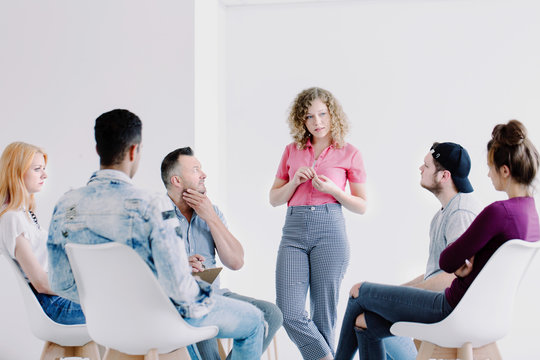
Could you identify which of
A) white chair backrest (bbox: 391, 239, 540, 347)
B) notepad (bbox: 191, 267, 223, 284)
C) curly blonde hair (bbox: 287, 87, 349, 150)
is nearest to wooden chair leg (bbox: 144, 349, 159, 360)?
notepad (bbox: 191, 267, 223, 284)

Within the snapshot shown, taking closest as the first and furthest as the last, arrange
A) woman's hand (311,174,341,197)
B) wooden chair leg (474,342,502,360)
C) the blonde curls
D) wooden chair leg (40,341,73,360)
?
1. wooden chair leg (474,342,502,360)
2. wooden chair leg (40,341,73,360)
3. the blonde curls
4. woman's hand (311,174,341,197)

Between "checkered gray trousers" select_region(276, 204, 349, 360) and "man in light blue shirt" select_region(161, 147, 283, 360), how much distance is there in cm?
30

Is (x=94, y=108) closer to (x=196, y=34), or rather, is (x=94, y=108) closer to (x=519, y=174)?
(x=196, y=34)

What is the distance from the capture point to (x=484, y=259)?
2.11m

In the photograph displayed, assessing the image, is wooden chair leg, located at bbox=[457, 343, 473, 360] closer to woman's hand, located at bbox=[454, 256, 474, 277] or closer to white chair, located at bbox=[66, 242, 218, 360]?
woman's hand, located at bbox=[454, 256, 474, 277]

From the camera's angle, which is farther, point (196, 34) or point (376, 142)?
point (376, 142)

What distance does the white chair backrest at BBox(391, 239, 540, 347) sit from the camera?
6.72ft

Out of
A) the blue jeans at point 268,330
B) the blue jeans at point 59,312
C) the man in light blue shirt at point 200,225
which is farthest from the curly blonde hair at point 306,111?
the blue jeans at point 59,312

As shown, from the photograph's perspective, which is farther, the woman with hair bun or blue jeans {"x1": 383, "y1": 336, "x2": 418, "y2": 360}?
blue jeans {"x1": 383, "y1": 336, "x2": 418, "y2": 360}

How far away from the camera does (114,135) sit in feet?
6.45

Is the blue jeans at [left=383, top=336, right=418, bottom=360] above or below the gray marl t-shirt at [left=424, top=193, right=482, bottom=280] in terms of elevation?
below

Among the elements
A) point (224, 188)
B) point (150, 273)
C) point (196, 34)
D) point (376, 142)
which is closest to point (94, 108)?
point (196, 34)

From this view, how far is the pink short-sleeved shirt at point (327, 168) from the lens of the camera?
3.18 meters

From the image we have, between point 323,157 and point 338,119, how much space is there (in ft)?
0.73
